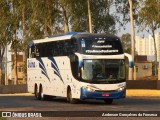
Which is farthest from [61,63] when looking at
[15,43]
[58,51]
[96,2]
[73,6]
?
[15,43]

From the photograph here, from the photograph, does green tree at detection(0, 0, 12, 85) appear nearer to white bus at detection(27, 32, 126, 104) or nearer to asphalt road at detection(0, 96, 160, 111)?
asphalt road at detection(0, 96, 160, 111)

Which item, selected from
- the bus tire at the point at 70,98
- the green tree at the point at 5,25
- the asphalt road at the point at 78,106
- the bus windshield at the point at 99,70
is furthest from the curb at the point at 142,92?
the green tree at the point at 5,25

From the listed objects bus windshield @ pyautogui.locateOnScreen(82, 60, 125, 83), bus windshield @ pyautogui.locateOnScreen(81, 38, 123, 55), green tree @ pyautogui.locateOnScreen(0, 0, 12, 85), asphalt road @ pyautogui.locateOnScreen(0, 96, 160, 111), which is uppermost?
green tree @ pyautogui.locateOnScreen(0, 0, 12, 85)

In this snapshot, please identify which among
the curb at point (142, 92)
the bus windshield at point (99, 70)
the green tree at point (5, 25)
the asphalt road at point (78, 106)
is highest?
the green tree at point (5, 25)

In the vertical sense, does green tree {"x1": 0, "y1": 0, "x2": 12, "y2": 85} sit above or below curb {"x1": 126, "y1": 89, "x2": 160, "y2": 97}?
above

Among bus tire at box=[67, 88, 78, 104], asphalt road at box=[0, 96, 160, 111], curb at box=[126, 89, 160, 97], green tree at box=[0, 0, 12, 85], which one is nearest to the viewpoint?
asphalt road at box=[0, 96, 160, 111]

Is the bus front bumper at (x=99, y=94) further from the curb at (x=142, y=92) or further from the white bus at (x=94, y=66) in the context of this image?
the curb at (x=142, y=92)

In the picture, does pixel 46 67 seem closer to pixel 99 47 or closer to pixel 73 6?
pixel 99 47

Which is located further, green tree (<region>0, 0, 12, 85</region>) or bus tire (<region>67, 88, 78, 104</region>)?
green tree (<region>0, 0, 12, 85</region>)

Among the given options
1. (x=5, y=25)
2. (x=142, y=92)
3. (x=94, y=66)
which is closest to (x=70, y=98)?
(x=94, y=66)

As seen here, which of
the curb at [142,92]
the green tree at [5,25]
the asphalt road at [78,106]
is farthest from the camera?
the green tree at [5,25]

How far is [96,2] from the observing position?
65.4m

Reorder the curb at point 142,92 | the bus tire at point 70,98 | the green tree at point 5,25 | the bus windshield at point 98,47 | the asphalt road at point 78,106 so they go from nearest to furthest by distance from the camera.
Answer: the asphalt road at point 78,106 < the bus windshield at point 98,47 < the bus tire at point 70,98 < the curb at point 142,92 < the green tree at point 5,25

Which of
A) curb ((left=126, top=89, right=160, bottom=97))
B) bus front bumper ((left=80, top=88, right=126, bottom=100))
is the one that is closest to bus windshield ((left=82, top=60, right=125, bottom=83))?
bus front bumper ((left=80, top=88, right=126, bottom=100))
